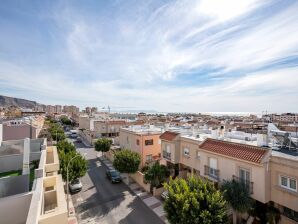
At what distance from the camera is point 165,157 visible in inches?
979

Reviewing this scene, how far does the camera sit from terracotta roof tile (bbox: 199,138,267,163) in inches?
549

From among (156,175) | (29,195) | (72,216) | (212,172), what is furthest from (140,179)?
(29,195)

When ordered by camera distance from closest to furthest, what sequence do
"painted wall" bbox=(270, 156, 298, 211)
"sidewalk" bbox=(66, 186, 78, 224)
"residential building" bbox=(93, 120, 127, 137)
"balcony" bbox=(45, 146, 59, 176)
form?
"painted wall" bbox=(270, 156, 298, 211) < "sidewalk" bbox=(66, 186, 78, 224) < "balcony" bbox=(45, 146, 59, 176) < "residential building" bbox=(93, 120, 127, 137)

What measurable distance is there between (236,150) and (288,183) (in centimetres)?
390

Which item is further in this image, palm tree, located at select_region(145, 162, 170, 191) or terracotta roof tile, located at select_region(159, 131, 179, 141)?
terracotta roof tile, located at select_region(159, 131, 179, 141)

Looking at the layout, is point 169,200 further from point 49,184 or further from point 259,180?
point 49,184

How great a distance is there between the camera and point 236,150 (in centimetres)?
1563

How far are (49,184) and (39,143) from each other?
1376cm

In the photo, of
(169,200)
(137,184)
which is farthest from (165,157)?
(169,200)

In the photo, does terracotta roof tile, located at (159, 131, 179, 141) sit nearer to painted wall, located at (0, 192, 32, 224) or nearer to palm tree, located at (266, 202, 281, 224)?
palm tree, located at (266, 202, 281, 224)

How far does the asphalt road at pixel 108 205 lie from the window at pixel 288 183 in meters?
10.7

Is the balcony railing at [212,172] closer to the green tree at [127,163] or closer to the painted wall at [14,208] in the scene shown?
the green tree at [127,163]

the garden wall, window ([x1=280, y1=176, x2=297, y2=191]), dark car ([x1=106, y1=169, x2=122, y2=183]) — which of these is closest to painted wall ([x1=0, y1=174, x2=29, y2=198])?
dark car ([x1=106, y1=169, x2=122, y2=183])

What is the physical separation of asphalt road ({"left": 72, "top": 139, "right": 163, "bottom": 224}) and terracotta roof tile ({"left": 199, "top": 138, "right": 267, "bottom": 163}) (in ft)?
27.5
